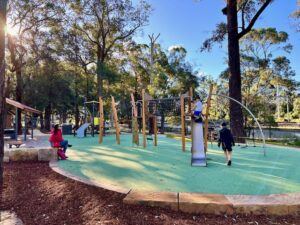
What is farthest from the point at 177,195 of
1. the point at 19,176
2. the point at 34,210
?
the point at 19,176

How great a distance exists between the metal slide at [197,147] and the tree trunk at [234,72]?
6908mm

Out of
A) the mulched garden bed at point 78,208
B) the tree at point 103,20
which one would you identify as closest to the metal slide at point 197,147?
the mulched garden bed at point 78,208

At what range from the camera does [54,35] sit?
2353 centimetres

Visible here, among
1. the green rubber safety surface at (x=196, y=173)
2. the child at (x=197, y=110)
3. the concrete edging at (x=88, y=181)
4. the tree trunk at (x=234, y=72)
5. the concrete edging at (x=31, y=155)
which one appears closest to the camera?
the concrete edging at (x=88, y=181)

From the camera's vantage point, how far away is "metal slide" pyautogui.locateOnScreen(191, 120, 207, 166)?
740 centimetres

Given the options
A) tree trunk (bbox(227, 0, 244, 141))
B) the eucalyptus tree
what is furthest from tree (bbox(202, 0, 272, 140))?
the eucalyptus tree

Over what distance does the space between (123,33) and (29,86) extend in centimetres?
1113

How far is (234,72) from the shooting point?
585 inches

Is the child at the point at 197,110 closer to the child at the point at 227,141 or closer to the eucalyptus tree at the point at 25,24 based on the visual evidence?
the child at the point at 227,141

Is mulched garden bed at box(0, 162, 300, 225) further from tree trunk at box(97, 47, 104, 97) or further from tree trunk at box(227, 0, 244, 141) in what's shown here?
tree trunk at box(97, 47, 104, 97)

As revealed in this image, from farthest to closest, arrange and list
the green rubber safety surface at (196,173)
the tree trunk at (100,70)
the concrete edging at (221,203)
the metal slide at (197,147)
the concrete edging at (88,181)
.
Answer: the tree trunk at (100,70) → the metal slide at (197,147) → the green rubber safety surface at (196,173) → the concrete edging at (88,181) → the concrete edging at (221,203)

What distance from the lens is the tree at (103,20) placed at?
77.2 ft

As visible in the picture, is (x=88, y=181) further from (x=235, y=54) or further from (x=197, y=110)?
(x=235, y=54)

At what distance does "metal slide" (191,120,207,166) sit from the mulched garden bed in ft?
11.5
